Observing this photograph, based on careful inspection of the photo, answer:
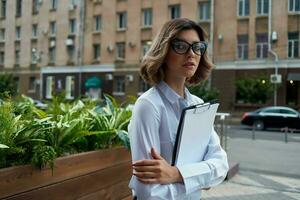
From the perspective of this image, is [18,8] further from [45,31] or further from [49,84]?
[49,84]

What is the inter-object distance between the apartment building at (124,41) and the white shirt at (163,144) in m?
21.2

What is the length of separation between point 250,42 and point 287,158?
68.2ft

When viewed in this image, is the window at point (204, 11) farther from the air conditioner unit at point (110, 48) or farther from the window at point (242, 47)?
the air conditioner unit at point (110, 48)

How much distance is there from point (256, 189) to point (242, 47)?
2540 cm

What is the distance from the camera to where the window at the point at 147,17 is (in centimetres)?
3556

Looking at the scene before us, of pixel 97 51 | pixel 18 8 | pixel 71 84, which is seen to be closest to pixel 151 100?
pixel 97 51

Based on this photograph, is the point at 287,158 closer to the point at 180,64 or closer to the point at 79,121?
the point at 79,121

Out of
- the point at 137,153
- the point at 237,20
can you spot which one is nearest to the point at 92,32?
the point at 237,20

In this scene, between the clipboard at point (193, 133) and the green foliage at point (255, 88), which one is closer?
the clipboard at point (193, 133)

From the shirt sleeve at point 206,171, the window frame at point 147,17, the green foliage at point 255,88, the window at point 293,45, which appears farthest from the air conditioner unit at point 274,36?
the shirt sleeve at point 206,171

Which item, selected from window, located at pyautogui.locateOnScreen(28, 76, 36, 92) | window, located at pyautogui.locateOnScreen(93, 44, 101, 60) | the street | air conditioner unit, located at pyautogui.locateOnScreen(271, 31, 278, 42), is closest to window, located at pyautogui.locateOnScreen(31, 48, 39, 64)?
window, located at pyautogui.locateOnScreen(28, 76, 36, 92)

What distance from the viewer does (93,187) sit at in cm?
320

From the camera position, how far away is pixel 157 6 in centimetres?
3491

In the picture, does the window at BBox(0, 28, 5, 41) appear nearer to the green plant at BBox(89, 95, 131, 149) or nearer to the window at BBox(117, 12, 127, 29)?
the window at BBox(117, 12, 127, 29)
